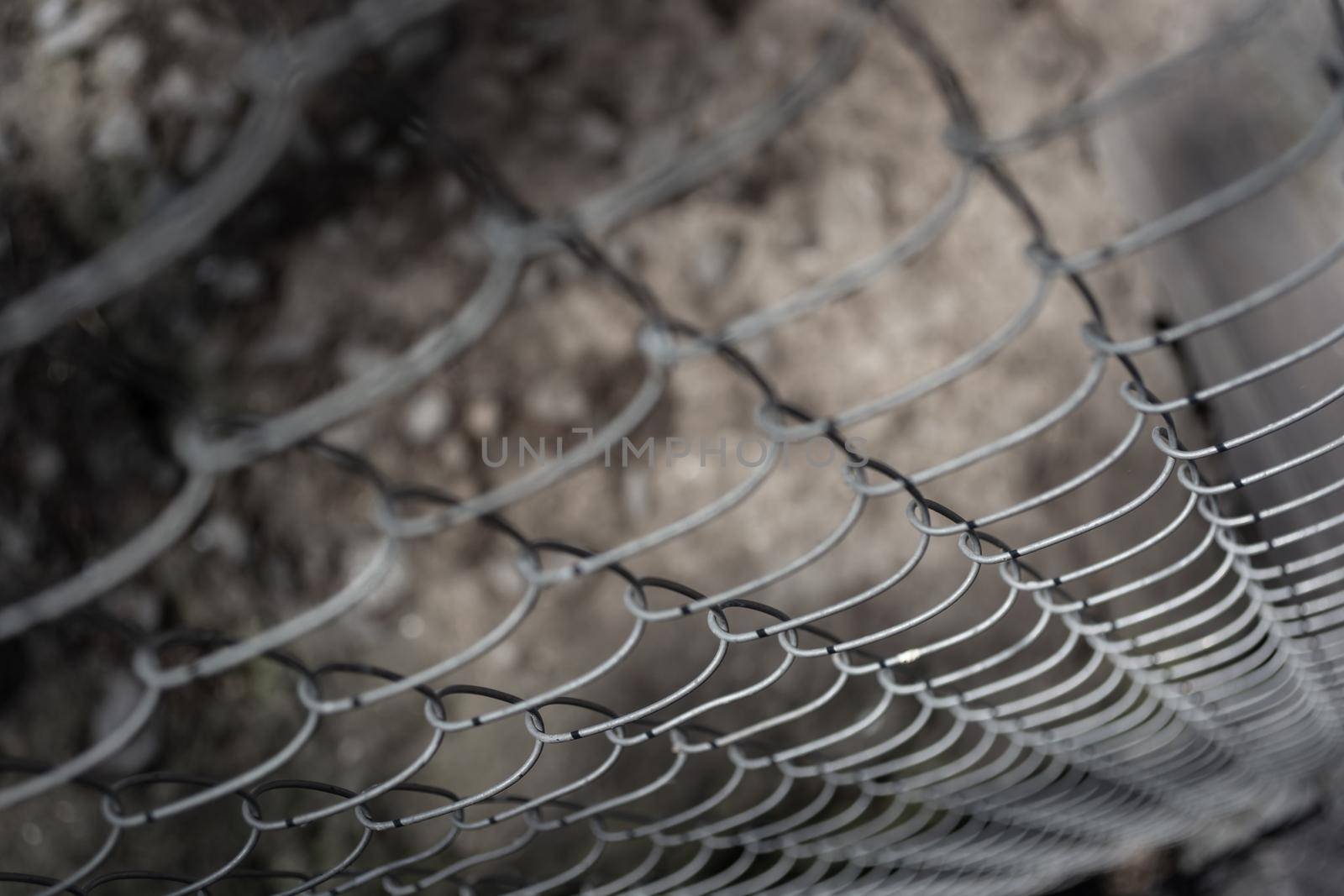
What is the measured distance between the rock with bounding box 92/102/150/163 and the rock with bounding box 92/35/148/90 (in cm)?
3

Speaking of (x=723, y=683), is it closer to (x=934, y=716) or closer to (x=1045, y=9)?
(x=934, y=716)

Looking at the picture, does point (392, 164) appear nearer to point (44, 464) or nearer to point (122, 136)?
point (122, 136)

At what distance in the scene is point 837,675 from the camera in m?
1.33

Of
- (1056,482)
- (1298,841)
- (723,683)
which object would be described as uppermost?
(1056,482)

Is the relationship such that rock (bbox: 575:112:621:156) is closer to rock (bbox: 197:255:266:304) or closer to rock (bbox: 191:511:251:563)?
rock (bbox: 197:255:266:304)

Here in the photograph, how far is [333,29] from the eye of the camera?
42 cm

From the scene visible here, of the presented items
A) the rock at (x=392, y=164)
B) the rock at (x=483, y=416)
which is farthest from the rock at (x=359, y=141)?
the rock at (x=483, y=416)

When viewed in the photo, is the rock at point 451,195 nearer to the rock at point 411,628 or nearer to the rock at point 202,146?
the rock at point 202,146

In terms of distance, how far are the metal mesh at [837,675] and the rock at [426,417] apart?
0.05 metres

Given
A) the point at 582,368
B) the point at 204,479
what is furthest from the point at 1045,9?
the point at 204,479

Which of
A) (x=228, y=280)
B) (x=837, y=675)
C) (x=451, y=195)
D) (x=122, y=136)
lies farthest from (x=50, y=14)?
(x=837, y=675)

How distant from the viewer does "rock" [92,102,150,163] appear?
57.6 inches

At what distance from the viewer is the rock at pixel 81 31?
1474mm

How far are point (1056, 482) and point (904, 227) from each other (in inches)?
15.2
